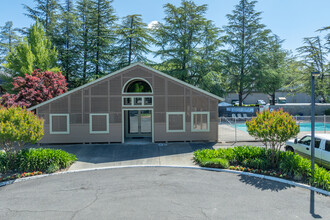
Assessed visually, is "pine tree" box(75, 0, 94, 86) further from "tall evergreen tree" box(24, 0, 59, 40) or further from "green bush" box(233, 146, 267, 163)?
"green bush" box(233, 146, 267, 163)

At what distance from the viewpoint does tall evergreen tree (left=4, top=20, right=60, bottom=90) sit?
81.0 ft

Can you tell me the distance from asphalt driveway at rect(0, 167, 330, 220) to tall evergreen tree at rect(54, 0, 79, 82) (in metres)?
25.8

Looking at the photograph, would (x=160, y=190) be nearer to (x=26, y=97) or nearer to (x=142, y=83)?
(x=142, y=83)

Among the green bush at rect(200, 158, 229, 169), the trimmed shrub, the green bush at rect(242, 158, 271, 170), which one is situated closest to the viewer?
the trimmed shrub

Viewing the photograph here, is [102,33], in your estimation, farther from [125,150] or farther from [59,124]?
[125,150]

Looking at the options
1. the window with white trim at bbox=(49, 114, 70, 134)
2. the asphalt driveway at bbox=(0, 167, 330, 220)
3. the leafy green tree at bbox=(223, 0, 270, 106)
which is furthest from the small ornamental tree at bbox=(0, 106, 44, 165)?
the leafy green tree at bbox=(223, 0, 270, 106)

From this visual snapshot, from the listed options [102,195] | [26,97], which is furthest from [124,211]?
[26,97]

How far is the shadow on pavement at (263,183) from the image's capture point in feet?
26.6

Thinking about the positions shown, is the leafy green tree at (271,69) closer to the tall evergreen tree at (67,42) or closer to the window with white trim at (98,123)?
the window with white trim at (98,123)

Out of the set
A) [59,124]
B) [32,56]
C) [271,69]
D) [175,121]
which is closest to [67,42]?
[32,56]

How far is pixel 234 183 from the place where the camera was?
28.3ft

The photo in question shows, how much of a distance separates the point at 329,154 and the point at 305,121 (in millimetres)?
21774

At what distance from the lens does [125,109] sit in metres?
16.0

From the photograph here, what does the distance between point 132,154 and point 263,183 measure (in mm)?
7752
